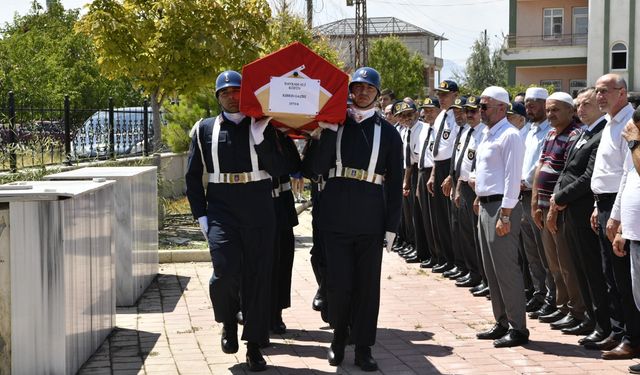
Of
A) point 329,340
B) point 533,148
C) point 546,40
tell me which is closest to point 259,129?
point 329,340

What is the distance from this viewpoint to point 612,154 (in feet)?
24.7

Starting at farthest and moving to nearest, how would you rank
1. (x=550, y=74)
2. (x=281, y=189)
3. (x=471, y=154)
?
1. (x=550, y=74)
2. (x=471, y=154)
3. (x=281, y=189)

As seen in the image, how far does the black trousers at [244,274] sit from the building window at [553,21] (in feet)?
→ 157

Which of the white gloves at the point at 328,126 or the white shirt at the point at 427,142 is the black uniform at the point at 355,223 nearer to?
the white gloves at the point at 328,126

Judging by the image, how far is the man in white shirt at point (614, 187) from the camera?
7.49 meters

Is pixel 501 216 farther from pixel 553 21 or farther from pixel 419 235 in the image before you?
pixel 553 21

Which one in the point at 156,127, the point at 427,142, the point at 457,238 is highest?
the point at 156,127

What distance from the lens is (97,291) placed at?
7879 mm

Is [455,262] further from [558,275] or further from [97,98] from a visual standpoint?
[97,98]

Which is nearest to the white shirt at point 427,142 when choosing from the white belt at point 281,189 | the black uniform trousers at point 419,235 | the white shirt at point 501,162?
the black uniform trousers at point 419,235

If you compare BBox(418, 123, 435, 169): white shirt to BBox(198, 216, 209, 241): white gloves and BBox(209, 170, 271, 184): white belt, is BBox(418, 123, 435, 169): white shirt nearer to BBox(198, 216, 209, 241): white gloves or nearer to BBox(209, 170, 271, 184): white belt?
BBox(209, 170, 271, 184): white belt

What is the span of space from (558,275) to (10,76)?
36.1 m

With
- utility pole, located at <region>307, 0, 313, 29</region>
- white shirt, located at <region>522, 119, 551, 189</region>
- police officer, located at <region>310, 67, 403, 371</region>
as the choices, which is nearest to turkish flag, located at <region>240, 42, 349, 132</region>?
police officer, located at <region>310, 67, 403, 371</region>

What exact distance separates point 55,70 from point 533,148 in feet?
124
